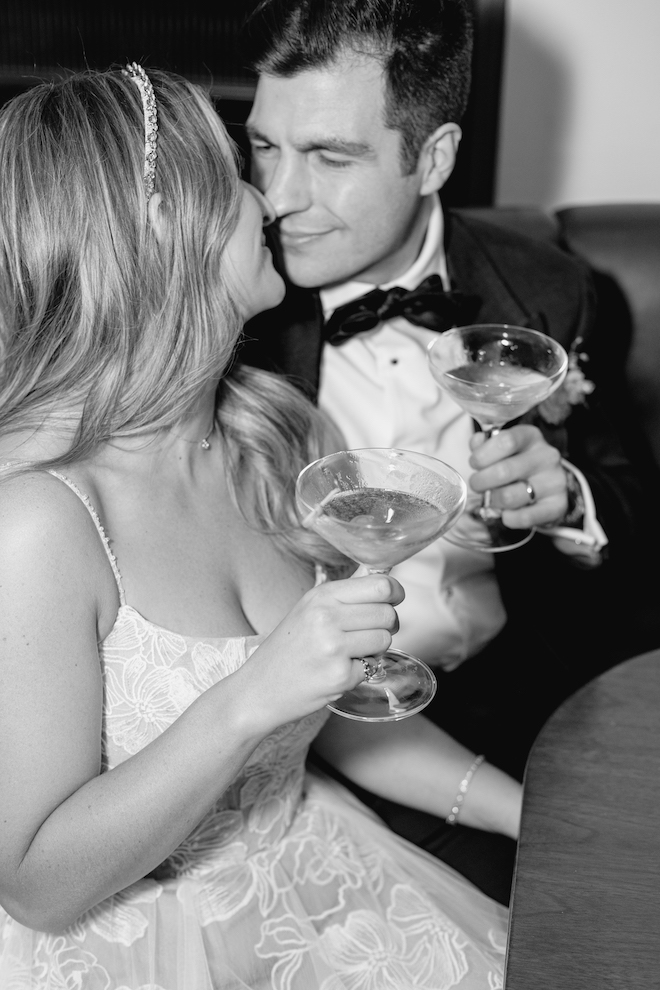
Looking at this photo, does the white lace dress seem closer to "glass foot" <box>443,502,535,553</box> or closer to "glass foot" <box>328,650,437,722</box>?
"glass foot" <box>328,650,437,722</box>

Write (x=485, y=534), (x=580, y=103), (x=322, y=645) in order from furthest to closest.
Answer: (x=580, y=103)
(x=485, y=534)
(x=322, y=645)

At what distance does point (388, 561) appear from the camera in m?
1.32

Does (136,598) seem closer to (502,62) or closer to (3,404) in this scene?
(3,404)

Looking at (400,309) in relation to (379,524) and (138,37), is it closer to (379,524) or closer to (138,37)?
(379,524)

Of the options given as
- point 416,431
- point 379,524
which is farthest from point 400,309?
point 379,524

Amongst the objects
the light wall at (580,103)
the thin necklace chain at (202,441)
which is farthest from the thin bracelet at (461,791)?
the light wall at (580,103)

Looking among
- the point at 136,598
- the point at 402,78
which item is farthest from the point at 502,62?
the point at 136,598

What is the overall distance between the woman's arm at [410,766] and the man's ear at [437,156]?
1222 mm

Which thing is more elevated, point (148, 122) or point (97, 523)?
point (148, 122)

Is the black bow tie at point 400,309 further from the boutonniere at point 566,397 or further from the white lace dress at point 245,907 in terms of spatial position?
the white lace dress at point 245,907

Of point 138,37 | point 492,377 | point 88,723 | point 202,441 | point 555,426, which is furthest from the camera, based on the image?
point 138,37

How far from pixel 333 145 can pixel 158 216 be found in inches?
28.2

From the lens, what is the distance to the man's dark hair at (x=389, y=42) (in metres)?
2.04

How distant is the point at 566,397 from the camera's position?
2.44 m
